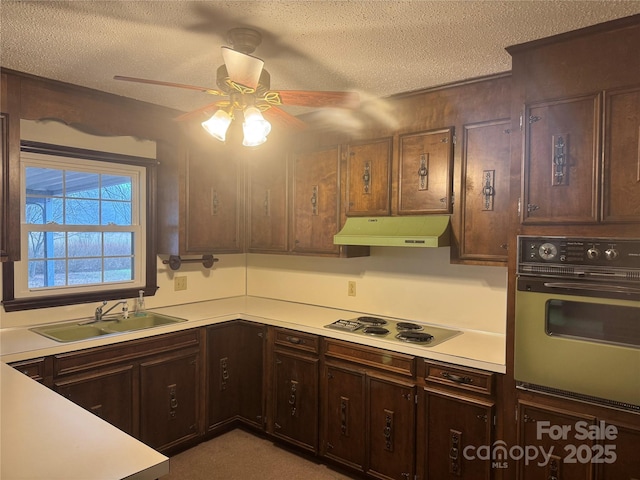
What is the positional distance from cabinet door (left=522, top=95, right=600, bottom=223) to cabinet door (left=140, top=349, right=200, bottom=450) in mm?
2312

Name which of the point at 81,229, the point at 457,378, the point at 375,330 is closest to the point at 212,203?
the point at 81,229

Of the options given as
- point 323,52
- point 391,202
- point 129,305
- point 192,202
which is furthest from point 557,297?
point 129,305

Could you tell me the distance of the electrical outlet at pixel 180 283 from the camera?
3.55 m

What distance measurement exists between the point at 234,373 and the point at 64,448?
2126 millimetres

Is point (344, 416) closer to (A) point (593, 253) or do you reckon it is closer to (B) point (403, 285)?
(B) point (403, 285)

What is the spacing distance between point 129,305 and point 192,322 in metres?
0.60

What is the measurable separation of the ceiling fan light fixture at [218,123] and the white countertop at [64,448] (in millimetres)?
1234

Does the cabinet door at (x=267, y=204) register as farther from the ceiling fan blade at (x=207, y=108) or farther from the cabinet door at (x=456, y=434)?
the cabinet door at (x=456, y=434)

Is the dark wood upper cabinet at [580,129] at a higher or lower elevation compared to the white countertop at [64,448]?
higher

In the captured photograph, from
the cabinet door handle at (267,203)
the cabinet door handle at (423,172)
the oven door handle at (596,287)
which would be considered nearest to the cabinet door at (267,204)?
the cabinet door handle at (267,203)

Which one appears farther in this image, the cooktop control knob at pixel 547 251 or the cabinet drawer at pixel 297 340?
the cabinet drawer at pixel 297 340

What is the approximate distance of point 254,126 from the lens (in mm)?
1897

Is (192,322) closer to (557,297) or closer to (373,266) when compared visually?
(373,266)

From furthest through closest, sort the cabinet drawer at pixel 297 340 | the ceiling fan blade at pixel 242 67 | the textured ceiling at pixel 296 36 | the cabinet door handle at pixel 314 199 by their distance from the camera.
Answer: the cabinet door handle at pixel 314 199 < the cabinet drawer at pixel 297 340 < the textured ceiling at pixel 296 36 < the ceiling fan blade at pixel 242 67
